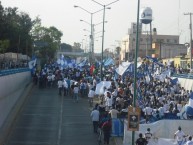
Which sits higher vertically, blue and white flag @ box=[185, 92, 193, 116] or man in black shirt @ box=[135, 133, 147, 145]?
blue and white flag @ box=[185, 92, 193, 116]

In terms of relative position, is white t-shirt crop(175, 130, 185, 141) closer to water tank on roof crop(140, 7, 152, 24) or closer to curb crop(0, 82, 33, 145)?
curb crop(0, 82, 33, 145)

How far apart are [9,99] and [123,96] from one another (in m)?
6.65

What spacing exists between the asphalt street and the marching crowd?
1024 millimetres

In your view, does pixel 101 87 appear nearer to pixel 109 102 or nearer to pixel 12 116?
pixel 109 102

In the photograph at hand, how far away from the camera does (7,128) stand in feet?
85.1

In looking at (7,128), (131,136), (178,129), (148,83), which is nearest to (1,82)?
(7,128)

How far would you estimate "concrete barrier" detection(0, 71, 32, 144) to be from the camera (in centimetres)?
2623

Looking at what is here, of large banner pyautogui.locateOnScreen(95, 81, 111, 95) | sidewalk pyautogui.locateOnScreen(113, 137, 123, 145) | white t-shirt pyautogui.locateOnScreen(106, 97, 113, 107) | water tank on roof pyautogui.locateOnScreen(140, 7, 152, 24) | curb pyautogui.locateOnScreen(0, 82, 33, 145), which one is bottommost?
sidewalk pyautogui.locateOnScreen(113, 137, 123, 145)

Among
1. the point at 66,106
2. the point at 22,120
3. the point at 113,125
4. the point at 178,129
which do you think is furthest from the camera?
the point at 66,106

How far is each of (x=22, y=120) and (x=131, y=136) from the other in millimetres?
8669

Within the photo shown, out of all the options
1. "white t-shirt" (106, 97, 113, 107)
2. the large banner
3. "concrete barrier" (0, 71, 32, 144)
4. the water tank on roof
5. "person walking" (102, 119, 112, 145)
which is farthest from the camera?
the water tank on roof

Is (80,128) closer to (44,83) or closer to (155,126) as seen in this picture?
(155,126)

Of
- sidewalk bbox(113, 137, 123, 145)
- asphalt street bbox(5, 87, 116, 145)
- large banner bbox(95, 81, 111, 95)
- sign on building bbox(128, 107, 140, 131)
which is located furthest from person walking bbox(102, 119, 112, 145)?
large banner bbox(95, 81, 111, 95)

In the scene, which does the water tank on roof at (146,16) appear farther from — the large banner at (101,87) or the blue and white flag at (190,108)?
the blue and white flag at (190,108)
